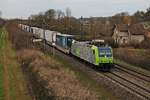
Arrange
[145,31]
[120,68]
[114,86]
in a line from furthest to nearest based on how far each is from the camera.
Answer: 1. [145,31]
2. [120,68]
3. [114,86]

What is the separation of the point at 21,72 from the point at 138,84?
13.4m

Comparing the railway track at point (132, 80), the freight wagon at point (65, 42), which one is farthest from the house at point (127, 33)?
the railway track at point (132, 80)

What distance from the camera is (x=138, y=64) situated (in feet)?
139

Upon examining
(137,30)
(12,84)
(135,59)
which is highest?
(137,30)

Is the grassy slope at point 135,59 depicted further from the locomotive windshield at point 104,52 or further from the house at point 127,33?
the house at point 127,33

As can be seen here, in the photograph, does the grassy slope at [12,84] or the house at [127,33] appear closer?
the grassy slope at [12,84]

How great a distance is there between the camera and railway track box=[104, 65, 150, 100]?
87.1 ft

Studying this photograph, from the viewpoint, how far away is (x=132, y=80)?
31516 millimetres

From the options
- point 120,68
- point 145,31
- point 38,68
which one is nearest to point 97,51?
point 120,68

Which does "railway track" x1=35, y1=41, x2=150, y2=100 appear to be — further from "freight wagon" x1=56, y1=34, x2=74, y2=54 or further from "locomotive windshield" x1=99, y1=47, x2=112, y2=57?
"freight wagon" x1=56, y1=34, x2=74, y2=54

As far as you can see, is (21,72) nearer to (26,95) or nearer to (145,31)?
(26,95)

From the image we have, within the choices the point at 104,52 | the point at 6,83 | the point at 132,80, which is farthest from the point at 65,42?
the point at 6,83

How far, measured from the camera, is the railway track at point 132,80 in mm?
26556

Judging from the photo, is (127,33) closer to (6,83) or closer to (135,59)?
(135,59)
